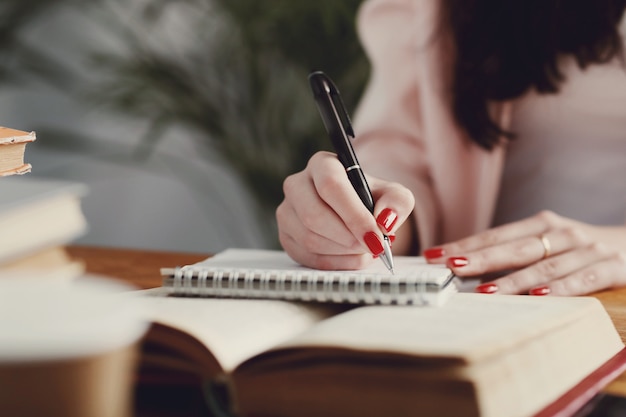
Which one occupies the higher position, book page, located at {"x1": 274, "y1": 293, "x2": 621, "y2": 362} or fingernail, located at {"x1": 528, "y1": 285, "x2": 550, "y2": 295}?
fingernail, located at {"x1": 528, "y1": 285, "x2": 550, "y2": 295}

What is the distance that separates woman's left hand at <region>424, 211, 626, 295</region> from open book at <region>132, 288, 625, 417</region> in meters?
Result: 0.22

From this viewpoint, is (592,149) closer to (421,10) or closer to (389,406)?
(421,10)

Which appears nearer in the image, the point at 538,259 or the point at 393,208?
the point at 393,208

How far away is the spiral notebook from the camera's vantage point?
21.1 inches

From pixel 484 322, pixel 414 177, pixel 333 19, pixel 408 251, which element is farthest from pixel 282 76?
pixel 484 322

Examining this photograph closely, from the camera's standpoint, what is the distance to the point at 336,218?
2.22 ft

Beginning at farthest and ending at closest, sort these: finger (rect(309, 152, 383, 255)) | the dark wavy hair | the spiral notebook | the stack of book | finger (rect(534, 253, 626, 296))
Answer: the dark wavy hair
finger (rect(534, 253, 626, 296))
finger (rect(309, 152, 383, 255))
the spiral notebook
the stack of book

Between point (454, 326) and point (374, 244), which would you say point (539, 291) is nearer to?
point (374, 244)

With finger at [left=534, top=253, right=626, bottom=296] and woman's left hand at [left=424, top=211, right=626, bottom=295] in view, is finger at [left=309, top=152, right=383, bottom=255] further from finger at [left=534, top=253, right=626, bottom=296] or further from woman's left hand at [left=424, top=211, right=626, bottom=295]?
finger at [left=534, top=253, right=626, bottom=296]

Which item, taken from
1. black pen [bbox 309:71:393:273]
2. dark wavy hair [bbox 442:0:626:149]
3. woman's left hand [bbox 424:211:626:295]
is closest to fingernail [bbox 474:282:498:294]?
woman's left hand [bbox 424:211:626:295]

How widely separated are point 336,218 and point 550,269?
0.24 metres

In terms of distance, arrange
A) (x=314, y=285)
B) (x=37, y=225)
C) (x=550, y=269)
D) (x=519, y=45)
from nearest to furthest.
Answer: (x=37, y=225) < (x=314, y=285) < (x=550, y=269) < (x=519, y=45)

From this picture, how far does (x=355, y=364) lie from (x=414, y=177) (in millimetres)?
866

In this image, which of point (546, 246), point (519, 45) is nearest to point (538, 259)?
point (546, 246)
